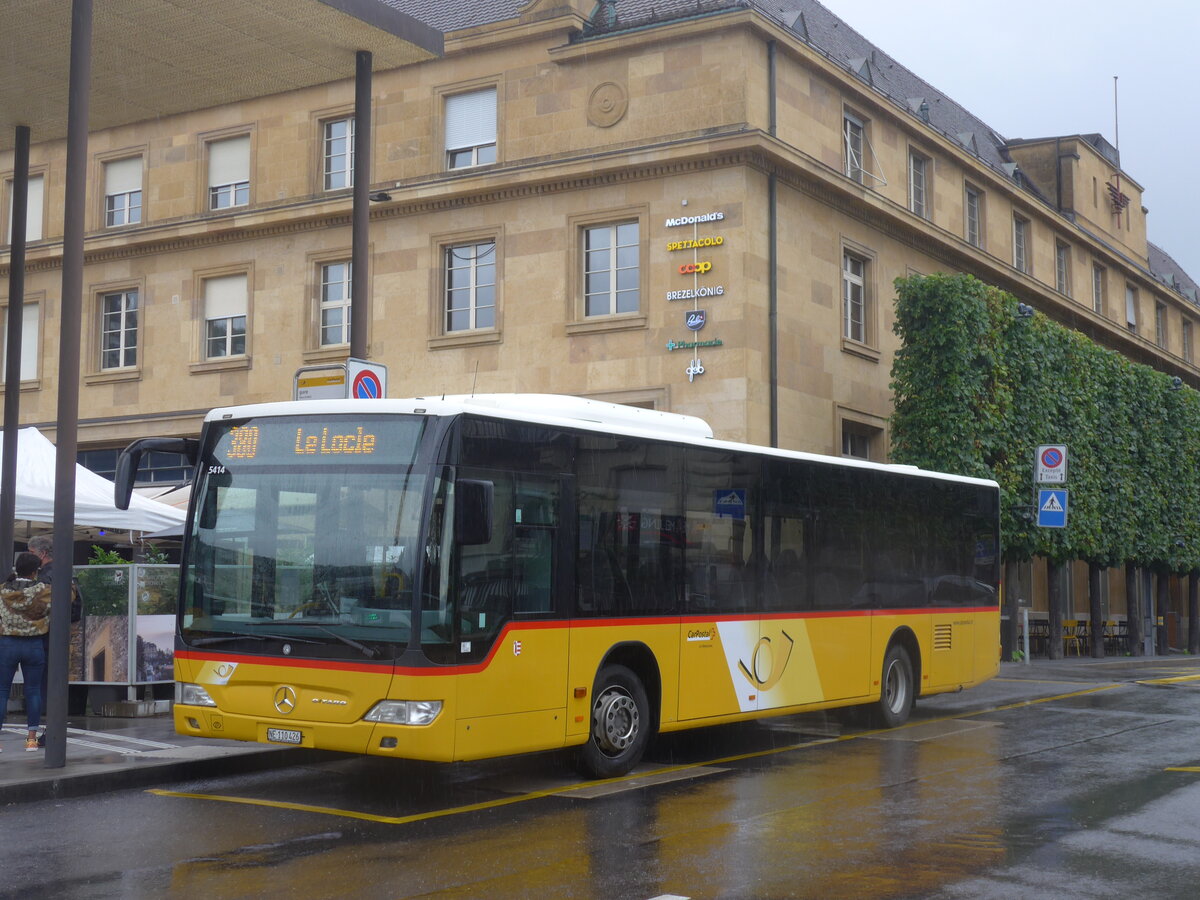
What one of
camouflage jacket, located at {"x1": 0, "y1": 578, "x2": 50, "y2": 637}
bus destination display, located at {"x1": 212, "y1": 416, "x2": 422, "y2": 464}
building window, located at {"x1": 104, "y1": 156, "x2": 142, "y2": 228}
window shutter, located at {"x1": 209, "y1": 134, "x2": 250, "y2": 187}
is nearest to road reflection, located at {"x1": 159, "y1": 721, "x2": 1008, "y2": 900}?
bus destination display, located at {"x1": 212, "y1": 416, "x2": 422, "y2": 464}

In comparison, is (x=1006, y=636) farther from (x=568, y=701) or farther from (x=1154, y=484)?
(x=568, y=701)

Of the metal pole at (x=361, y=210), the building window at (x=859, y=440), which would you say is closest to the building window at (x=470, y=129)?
the building window at (x=859, y=440)

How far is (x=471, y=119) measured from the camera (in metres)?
28.8

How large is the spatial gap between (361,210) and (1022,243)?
26.6m

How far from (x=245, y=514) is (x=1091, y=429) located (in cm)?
2608

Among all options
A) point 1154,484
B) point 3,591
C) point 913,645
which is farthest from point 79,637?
point 1154,484

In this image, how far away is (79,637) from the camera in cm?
1513

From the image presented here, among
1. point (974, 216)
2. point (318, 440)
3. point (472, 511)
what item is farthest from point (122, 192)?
point (472, 511)

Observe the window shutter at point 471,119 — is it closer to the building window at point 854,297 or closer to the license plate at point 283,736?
the building window at point 854,297

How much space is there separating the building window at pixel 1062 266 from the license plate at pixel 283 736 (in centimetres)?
3315

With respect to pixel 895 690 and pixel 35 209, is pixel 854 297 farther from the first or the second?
pixel 35 209

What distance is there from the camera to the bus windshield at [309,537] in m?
9.74

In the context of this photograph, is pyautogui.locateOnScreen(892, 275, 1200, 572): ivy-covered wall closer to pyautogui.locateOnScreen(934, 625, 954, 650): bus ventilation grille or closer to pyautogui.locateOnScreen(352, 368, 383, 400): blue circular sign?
pyautogui.locateOnScreen(934, 625, 954, 650): bus ventilation grille

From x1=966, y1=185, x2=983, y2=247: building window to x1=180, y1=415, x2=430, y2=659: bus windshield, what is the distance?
2684cm
